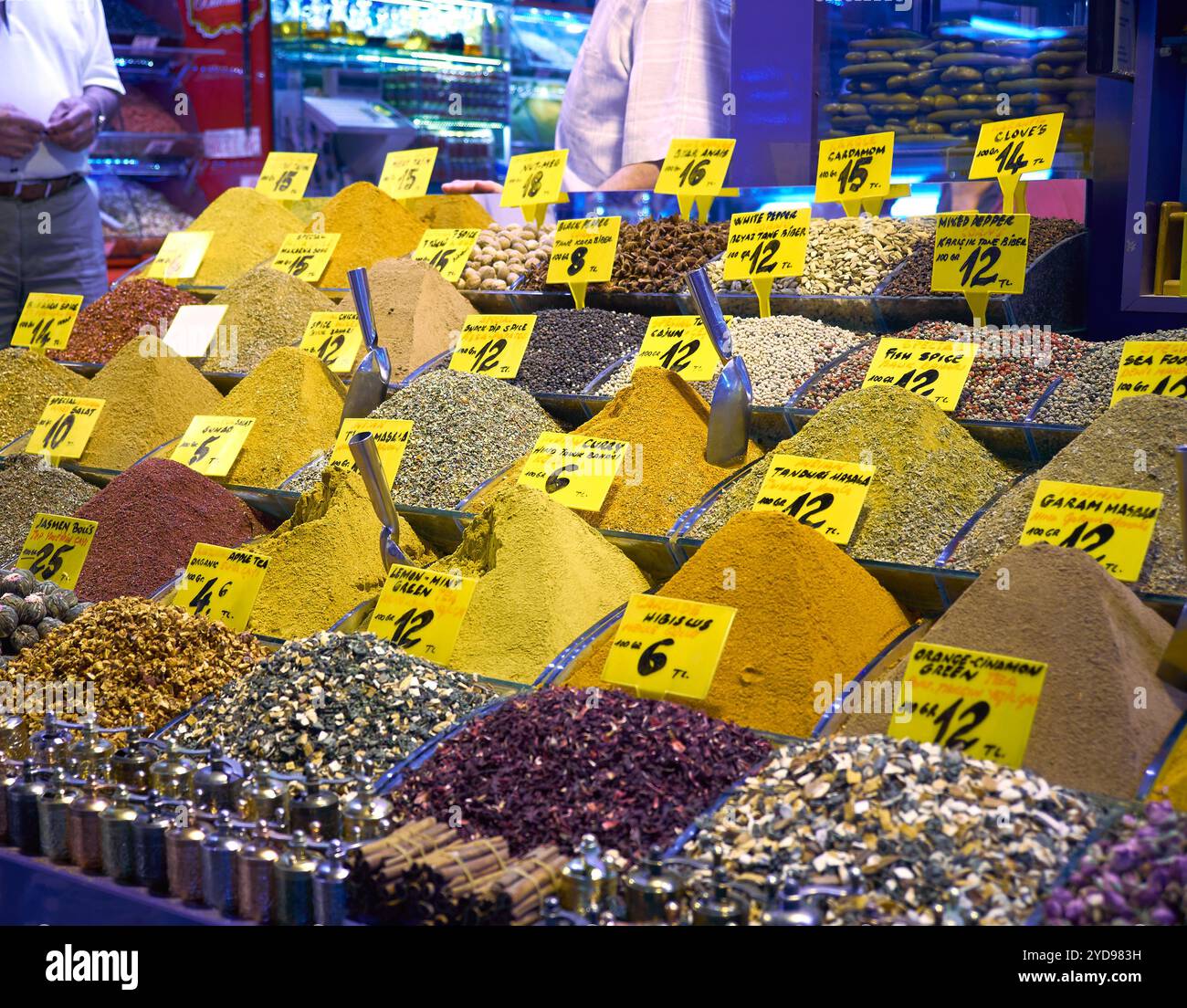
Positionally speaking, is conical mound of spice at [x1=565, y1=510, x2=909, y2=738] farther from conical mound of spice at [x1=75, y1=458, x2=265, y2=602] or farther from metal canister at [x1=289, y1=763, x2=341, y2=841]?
conical mound of spice at [x1=75, y1=458, x2=265, y2=602]

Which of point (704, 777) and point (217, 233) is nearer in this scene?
point (704, 777)

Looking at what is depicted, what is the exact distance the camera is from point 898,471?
1895mm

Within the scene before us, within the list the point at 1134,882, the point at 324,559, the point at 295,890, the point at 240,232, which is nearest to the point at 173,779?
the point at 295,890

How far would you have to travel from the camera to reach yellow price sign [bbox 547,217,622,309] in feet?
9.10

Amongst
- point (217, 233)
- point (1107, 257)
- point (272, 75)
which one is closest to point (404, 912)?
point (1107, 257)

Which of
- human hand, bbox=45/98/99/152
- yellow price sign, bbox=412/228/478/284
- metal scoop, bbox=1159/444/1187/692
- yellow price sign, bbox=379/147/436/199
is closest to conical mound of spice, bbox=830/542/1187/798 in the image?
metal scoop, bbox=1159/444/1187/692

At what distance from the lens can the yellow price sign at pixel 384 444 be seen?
2.28 meters

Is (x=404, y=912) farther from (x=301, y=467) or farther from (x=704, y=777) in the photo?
(x=301, y=467)

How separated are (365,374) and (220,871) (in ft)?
4.64

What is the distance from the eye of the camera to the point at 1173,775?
4.47ft

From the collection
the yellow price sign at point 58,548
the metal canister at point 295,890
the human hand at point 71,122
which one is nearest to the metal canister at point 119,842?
the metal canister at point 295,890

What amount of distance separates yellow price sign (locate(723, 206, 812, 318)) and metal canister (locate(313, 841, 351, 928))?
1535mm
